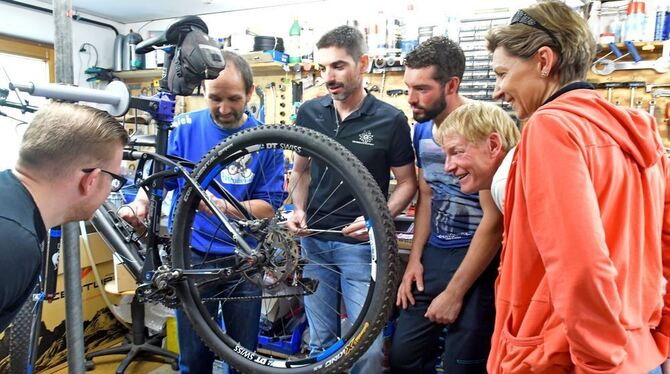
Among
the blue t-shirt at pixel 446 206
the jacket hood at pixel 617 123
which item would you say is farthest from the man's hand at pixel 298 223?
the jacket hood at pixel 617 123

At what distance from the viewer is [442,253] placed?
1.46 m

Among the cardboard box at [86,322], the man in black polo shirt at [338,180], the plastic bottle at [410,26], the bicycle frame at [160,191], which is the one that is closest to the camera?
the bicycle frame at [160,191]

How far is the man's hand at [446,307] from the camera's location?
1.36 m

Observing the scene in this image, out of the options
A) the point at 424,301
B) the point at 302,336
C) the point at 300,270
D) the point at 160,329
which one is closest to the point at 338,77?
the point at 300,270

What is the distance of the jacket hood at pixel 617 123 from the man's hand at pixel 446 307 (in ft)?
2.25

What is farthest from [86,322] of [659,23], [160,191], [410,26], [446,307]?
[659,23]

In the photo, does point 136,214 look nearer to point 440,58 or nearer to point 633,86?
point 440,58

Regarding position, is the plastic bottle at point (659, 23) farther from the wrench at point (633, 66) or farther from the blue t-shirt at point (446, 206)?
the blue t-shirt at point (446, 206)

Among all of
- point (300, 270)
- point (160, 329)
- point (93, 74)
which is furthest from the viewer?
point (93, 74)

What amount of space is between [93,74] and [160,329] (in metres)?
2.31

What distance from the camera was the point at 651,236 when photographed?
0.86m

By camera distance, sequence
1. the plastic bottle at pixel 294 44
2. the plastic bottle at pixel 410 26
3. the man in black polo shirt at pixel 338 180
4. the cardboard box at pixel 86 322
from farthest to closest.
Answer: the plastic bottle at pixel 294 44 < the plastic bottle at pixel 410 26 < the cardboard box at pixel 86 322 < the man in black polo shirt at pixel 338 180

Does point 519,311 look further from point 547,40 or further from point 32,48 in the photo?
point 32,48

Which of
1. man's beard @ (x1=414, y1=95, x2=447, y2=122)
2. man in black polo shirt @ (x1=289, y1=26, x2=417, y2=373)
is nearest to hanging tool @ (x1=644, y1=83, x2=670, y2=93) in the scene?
man's beard @ (x1=414, y1=95, x2=447, y2=122)
